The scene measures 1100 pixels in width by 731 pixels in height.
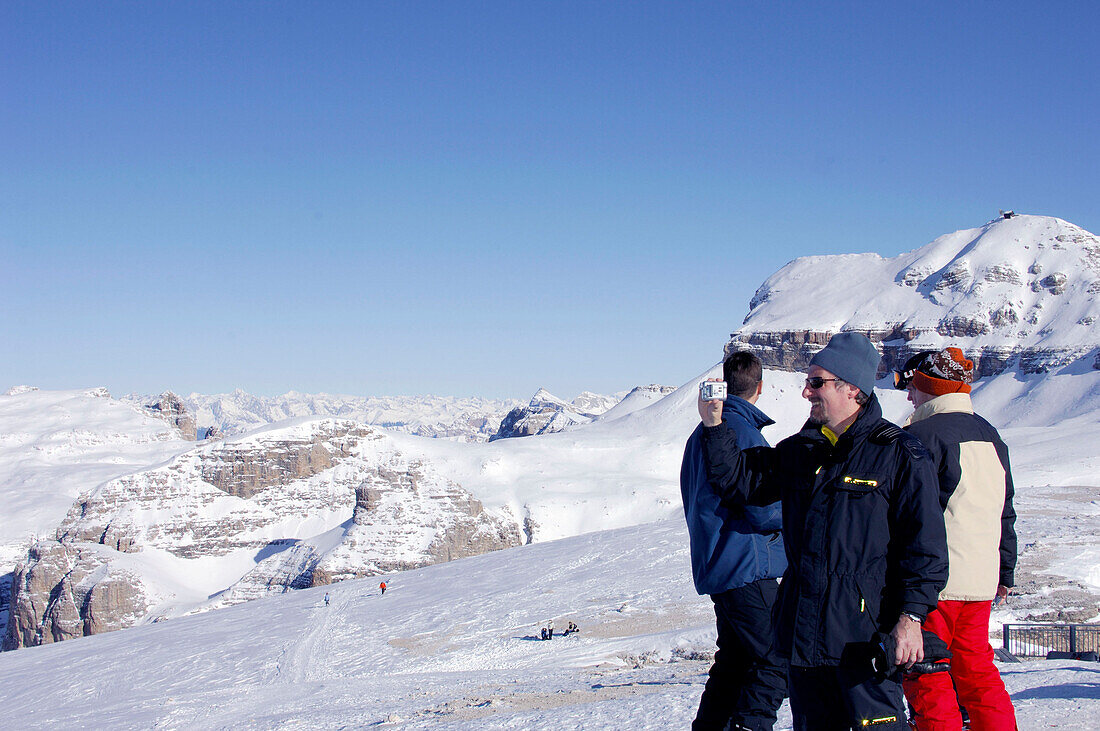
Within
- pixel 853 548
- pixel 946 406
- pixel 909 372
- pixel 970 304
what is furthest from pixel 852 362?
pixel 970 304

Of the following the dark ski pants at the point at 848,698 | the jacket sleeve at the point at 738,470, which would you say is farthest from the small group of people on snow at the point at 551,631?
the dark ski pants at the point at 848,698

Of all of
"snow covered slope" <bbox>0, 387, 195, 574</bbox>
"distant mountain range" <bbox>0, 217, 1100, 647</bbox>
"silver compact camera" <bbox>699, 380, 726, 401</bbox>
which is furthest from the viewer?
"snow covered slope" <bbox>0, 387, 195, 574</bbox>

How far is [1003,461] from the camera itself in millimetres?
5246

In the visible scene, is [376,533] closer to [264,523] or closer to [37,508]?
[264,523]

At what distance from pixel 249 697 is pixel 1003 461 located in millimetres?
11544

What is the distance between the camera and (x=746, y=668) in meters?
5.07

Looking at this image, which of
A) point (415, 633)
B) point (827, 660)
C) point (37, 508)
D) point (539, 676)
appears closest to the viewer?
point (827, 660)

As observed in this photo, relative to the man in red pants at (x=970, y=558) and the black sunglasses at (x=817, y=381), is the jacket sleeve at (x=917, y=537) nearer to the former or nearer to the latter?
the black sunglasses at (x=817, y=381)

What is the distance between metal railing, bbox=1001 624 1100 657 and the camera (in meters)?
13.1

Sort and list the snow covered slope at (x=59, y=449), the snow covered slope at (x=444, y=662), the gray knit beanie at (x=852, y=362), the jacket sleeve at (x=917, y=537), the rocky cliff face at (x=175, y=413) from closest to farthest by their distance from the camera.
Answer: the jacket sleeve at (x=917, y=537)
the gray knit beanie at (x=852, y=362)
the snow covered slope at (x=444, y=662)
the snow covered slope at (x=59, y=449)
the rocky cliff face at (x=175, y=413)

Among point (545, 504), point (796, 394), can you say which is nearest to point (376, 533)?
point (545, 504)

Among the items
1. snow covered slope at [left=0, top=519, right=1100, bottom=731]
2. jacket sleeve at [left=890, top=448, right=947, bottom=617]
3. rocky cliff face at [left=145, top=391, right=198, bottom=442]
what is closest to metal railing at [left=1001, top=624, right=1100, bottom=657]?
snow covered slope at [left=0, top=519, right=1100, bottom=731]

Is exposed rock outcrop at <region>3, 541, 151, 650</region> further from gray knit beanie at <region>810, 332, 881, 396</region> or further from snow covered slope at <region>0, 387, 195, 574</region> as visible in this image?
gray knit beanie at <region>810, 332, 881, 396</region>

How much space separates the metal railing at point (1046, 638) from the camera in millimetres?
13117
